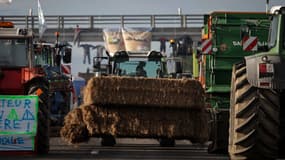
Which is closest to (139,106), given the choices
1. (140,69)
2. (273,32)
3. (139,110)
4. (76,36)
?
(139,110)

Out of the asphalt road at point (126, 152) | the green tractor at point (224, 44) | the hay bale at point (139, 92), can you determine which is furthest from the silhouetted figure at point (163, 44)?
the hay bale at point (139, 92)

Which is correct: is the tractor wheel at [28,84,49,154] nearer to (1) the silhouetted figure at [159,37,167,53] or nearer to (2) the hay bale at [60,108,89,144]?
(2) the hay bale at [60,108,89,144]

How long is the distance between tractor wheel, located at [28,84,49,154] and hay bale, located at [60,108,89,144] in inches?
16.4

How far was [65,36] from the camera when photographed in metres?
51.2

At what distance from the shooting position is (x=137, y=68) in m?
23.4

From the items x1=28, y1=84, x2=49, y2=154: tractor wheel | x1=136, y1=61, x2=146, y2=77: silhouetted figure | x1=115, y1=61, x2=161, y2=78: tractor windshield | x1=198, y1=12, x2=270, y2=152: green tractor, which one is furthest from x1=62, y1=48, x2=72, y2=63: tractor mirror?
x1=28, y1=84, x2=49, y2=154: tractor wheel

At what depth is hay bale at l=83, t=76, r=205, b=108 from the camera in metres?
18.3

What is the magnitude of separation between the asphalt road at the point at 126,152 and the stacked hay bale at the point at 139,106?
1.75 feet

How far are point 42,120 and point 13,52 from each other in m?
2.52

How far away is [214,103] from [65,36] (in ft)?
103

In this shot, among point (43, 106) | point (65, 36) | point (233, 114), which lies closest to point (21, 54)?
point (43, 106)

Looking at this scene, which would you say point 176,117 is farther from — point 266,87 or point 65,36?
point 65,36

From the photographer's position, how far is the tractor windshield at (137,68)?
23.3 meters

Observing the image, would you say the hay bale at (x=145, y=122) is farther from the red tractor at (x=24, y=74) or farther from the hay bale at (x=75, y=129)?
the red tractor at (x=24, y=74)
